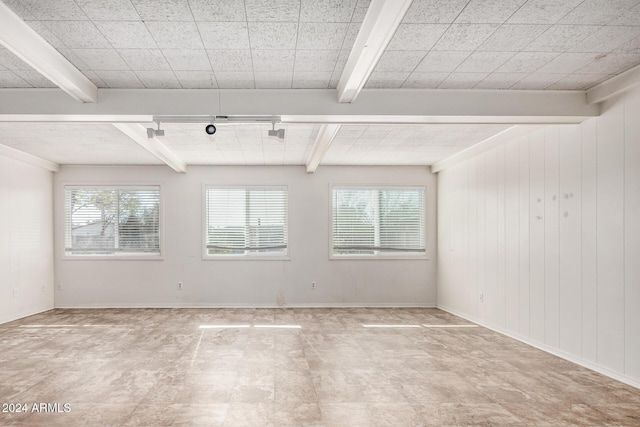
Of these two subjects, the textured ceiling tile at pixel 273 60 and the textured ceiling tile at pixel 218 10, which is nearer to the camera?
the textured ceiling tile at pixel 218 10

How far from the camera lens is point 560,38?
130 inches

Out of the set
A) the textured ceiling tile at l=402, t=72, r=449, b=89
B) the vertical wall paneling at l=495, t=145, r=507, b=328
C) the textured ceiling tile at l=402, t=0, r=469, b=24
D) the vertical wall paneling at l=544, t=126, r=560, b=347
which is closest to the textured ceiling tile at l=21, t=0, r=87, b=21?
the textured ceiling tile at l=402, t=0, r=469, b=24

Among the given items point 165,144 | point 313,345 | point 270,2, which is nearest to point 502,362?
point 313,345

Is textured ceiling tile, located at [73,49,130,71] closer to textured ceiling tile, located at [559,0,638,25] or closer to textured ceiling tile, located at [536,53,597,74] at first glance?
textured ceiling tile, located at [559,0,638,25]

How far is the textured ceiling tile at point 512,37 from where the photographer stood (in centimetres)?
315

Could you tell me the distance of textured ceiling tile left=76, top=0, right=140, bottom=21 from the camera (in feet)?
9.18

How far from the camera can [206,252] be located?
28.7 feet

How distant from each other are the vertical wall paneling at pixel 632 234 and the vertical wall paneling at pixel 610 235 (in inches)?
2.3

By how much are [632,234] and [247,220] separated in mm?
6306

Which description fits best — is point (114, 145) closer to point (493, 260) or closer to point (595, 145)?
point (493, 260)

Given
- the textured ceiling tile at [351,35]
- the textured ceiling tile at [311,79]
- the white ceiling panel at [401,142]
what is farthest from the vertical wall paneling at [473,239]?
the textured ceiling tile at [351,35]

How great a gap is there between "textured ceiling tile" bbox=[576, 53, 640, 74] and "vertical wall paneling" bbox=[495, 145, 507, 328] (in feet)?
7.76

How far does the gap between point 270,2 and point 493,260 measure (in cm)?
506

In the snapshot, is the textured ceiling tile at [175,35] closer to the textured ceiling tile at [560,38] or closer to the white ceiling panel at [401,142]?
the textured ceiling tile at [560,38]
